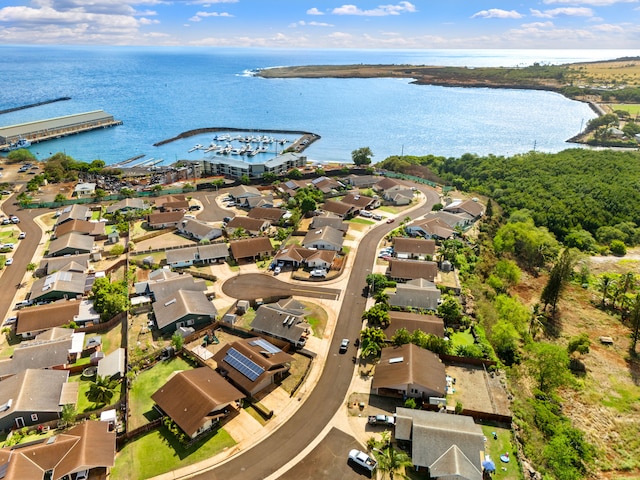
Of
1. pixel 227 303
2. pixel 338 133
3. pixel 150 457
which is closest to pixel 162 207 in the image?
pixel 227 303

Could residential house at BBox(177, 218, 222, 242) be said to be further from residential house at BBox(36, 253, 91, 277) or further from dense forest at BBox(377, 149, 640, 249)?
dense forest at BBox(377, 149, 640, 249)

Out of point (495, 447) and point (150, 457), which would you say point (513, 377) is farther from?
point (150, 457)

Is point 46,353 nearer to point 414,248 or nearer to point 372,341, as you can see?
point 372,341

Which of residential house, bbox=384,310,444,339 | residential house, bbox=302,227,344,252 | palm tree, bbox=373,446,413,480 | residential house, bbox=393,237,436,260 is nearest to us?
palm tree, bbox=373,446,413,480

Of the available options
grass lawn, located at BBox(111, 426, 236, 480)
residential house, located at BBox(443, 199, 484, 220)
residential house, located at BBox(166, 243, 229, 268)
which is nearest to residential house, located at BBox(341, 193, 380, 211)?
residential house, located at BBox(443, 199, 484, 220)

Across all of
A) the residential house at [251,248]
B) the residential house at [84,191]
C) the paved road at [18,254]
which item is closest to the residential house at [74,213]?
the paved road at [18,254]

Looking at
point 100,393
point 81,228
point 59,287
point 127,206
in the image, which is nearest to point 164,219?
point 127,206

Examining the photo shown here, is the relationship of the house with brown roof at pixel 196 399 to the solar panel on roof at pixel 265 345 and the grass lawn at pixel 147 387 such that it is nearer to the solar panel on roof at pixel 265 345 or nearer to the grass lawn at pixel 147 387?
the grass lawn at pixel 147 387
